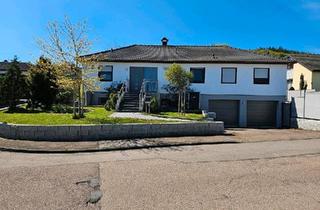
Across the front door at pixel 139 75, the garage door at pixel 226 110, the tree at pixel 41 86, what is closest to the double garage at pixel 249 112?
the garage door at pixel 226 110

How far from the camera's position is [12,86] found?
2189 centimetres

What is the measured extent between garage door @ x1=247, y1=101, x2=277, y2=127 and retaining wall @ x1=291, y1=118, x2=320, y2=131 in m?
2.46

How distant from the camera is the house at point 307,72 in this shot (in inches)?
1425

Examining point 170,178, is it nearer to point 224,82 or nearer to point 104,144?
point 104,144

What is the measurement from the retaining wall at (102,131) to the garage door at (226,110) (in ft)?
44.1

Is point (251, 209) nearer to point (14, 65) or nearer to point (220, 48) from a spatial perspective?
point (14, 65)

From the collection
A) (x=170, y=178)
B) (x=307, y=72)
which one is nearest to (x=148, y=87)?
(x=307, y=72)

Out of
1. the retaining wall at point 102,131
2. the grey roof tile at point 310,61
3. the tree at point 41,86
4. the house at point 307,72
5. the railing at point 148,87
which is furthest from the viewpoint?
the grey roof tile at point 310,61

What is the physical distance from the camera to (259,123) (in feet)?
99.0

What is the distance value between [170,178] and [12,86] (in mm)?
16134

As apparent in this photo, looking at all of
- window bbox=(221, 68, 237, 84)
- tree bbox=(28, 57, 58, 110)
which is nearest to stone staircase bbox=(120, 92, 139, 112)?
tree bbox=(28, 57, 58, 110)

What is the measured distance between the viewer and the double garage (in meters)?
29.7

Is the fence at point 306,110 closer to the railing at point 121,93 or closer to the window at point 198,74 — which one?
the window at point 198,74

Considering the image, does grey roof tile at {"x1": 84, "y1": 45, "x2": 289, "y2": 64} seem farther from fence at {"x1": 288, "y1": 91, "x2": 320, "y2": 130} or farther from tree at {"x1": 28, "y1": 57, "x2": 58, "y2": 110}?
tree at {"x1": 28, "y1": 57, "x2": 58, "y2": 110}
